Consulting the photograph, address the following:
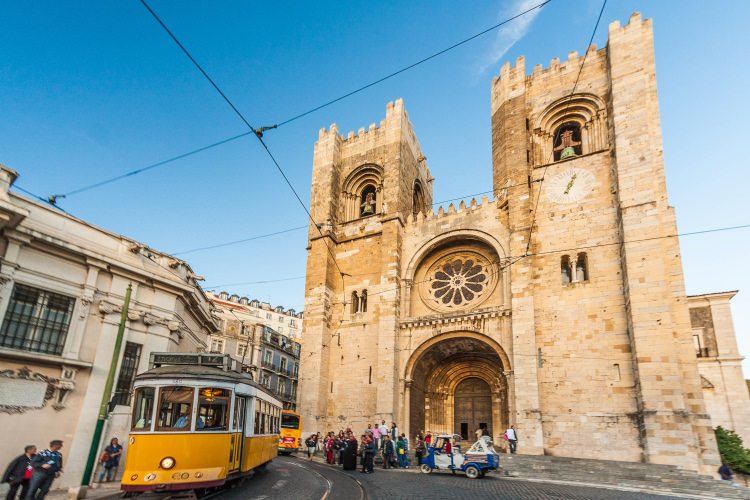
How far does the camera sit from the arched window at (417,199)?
28.2 meters

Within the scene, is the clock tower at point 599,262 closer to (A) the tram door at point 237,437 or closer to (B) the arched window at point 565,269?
(B) the arched window at point 565,269

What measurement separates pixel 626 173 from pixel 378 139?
13.0 meters

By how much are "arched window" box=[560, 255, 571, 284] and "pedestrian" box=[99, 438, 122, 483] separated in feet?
51.4

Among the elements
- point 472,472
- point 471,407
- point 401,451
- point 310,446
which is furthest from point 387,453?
point 471,407

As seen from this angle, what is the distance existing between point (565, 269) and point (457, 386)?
322 inches

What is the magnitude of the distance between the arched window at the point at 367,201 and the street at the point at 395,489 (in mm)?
15058

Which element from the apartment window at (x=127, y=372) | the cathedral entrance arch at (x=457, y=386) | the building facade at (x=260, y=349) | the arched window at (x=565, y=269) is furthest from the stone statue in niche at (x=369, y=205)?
the building facade at (x=260, y=349)

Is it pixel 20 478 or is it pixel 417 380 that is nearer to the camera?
pixel 20 478

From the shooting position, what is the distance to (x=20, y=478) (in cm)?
726

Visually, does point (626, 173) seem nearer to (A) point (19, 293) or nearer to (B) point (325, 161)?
(B) point (325, 161)

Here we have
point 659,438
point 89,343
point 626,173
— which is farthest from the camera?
point 626,173

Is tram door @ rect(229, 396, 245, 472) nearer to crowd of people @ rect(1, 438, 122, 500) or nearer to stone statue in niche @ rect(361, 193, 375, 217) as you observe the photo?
crowd of people @ rect(1, 438, 122, 500)

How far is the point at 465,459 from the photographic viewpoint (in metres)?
12.8

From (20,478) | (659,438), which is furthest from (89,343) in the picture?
(659,438)
